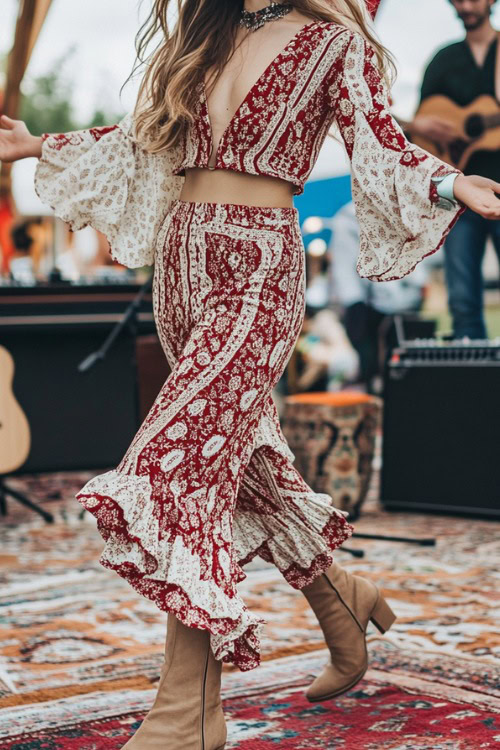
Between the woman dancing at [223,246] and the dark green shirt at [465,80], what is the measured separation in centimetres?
315

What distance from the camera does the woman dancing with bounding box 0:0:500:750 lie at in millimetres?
2180

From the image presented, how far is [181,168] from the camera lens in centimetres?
249

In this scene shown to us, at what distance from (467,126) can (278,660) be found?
346 centimetres

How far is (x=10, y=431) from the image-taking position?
17.6ft

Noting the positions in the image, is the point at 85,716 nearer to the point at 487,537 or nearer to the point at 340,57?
the point at 340,57

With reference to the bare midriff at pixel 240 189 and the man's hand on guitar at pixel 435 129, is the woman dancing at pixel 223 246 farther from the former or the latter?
the man's hand on guitar at pixel 435 129

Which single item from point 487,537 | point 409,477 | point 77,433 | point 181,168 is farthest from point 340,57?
point 77,433

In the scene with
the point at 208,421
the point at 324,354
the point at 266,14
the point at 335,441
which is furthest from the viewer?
the point at 324,354

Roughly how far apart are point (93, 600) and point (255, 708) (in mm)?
1294

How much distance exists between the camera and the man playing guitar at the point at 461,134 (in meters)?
5.55

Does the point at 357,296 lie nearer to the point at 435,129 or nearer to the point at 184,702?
the point at 435,129

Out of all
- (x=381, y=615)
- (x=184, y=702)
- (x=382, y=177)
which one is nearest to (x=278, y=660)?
(x=381, y=615)

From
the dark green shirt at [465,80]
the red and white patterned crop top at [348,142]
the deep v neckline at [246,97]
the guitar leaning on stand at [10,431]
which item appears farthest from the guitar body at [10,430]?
the deep v neckline at [246,97]

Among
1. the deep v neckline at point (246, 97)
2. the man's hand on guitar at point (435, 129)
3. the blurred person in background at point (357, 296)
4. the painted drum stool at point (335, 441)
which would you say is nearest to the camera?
the deep v neckline at point (246, 97)
